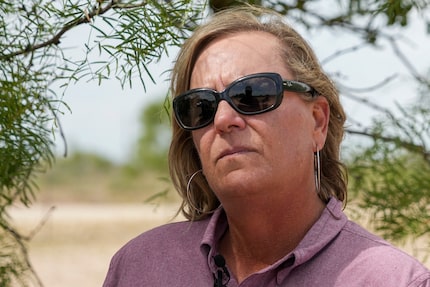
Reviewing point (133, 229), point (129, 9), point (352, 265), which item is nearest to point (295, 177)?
point (352, 265)

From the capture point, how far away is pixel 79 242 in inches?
593

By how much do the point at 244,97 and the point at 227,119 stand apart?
5 cm

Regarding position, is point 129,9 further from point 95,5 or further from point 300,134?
point 300,134

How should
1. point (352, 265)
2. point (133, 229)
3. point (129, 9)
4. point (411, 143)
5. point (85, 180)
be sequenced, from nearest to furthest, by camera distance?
point (352, 265)
point (129, 9)
point (411, 143)
point (133, 229)
point (85, 180)

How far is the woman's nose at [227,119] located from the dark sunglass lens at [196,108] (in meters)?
0.02

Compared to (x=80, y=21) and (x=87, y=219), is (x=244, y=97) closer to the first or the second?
(x=80, y=21)

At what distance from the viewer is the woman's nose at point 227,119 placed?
1796 millimetres

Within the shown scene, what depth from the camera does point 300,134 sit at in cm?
185

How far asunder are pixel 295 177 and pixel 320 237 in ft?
0.38

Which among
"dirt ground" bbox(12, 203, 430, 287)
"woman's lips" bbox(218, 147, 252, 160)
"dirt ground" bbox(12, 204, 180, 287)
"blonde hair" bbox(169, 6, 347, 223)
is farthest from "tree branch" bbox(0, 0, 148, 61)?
"dirt ground" bbox(12, 204, 180, 287)

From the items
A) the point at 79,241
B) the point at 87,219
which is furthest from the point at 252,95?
the point at 87,219

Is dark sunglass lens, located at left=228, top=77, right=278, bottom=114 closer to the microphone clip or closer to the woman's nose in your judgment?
the woman's nose

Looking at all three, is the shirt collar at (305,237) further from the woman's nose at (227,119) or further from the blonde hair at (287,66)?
the woman's nose at (227,119)

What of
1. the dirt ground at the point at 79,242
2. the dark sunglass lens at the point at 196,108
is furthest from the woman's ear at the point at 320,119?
the dirt ground at the point at 79,242
